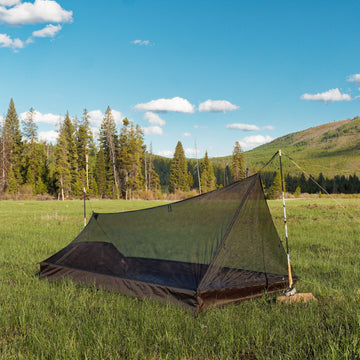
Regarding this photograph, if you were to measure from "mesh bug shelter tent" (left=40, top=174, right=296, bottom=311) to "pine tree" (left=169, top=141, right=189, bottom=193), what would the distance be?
56.4m

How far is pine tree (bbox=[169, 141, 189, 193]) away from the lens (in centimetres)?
6256

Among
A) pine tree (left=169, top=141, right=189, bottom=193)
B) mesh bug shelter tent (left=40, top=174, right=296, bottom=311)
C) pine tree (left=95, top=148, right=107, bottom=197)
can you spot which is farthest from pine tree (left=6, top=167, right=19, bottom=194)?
mesh bug shelter tent (left=40, top=174, right=296, bottom=311)

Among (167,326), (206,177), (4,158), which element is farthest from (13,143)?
(167,326)

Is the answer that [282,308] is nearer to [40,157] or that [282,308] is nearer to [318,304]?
[318,304]

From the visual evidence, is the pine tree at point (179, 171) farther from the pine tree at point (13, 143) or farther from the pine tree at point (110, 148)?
the pine tree at point (13, 143)

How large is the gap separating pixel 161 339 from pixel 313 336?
1551mm

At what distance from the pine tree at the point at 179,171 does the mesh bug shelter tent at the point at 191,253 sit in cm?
5643

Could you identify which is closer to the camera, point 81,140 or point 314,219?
point 314,219

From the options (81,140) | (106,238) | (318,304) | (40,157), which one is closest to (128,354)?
(318,304)

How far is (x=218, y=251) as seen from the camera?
4207 millimetres

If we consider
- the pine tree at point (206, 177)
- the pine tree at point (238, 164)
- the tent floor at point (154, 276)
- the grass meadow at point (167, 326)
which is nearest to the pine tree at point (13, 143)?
the pine tree at point (206, 177)

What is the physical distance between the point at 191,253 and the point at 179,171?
5787 cm

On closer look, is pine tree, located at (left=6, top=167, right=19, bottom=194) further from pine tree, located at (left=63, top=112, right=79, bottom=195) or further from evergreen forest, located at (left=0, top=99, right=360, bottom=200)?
pine tree, located at (left=63, top=112, right=79, bottom=195)

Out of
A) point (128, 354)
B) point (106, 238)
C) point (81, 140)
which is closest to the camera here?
point (128, 354)
